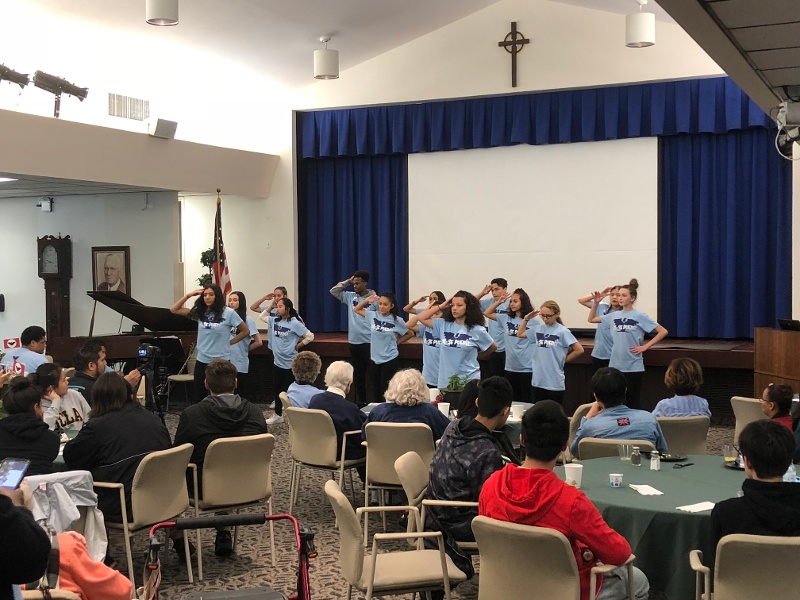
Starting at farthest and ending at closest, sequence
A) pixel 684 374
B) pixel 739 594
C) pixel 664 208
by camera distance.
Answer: pixel 664 208 → pixel 684 374 → pixel 739 594

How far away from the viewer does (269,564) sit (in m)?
5.02

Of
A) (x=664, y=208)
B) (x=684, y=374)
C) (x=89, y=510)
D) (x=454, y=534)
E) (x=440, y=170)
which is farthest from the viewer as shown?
(x=440, y=170)

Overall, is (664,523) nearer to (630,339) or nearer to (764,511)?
(764,511)

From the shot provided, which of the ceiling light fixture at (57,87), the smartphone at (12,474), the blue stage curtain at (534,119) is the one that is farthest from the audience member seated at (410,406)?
the blue stage curtain at (534,119)

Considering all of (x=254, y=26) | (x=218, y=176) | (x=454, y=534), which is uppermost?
(x=254, y=26)

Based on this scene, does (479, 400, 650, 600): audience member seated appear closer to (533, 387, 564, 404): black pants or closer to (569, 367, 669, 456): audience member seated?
(569, 367, 669, 456): audience member seated

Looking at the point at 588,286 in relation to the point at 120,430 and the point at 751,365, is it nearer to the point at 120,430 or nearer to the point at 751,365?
the point at 751,365

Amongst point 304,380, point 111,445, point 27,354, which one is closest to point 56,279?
point 27,354

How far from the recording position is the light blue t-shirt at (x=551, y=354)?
7926 mm

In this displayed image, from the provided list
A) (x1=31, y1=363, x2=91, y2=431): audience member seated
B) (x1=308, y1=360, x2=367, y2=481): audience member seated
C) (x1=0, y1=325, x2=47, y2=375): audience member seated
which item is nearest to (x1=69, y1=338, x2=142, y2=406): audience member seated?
(x1=31, y1=363, x2=91, y2=431): audience member seated

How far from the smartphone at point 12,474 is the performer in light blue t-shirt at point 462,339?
5620 mm

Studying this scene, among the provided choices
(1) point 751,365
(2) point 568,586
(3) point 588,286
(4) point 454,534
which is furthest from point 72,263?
(2) point 568,586

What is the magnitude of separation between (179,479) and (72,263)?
28.2 feet

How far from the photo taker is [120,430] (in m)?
4.52
